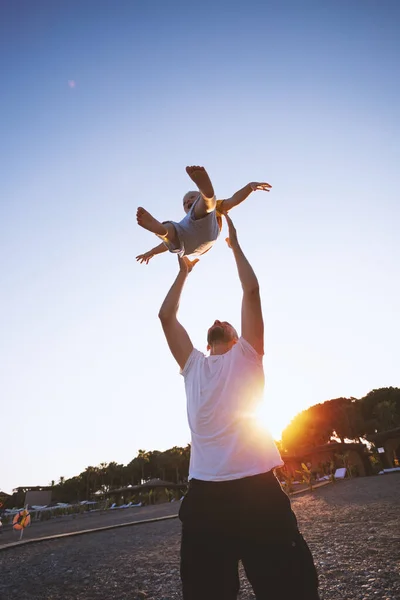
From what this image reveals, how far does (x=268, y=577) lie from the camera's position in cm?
163

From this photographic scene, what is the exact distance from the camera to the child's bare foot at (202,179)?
3.07 meters

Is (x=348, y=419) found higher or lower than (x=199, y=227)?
lower

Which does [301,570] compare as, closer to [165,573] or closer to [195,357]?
[195,357]

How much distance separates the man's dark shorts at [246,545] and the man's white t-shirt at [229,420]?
0.29 feet

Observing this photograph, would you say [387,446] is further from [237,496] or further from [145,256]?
[237,496]

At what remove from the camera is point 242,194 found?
3885mm

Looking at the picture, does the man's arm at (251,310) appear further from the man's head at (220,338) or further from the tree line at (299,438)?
the tree line at (299,438)

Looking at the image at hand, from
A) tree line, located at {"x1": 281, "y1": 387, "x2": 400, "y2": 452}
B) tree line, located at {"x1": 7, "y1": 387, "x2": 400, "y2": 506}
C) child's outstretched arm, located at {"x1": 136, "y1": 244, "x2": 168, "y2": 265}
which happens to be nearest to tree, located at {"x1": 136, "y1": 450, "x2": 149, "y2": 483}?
tree line, located at {"x1": 7, "y1": 387, "x2": 400, "y2": 506}

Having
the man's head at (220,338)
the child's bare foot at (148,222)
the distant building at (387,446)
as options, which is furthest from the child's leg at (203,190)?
the distant building at (387,446)

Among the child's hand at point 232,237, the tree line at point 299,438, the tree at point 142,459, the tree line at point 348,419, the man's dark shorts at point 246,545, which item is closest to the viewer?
the man's dark shorts at point 246,545

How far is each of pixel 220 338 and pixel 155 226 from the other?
152 centimetres

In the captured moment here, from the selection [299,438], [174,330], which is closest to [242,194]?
[174,330]

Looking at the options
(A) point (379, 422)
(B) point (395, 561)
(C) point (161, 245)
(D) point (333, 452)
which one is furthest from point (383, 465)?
(C) point (161, 245)

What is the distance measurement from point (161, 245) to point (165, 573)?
5.40 meters
